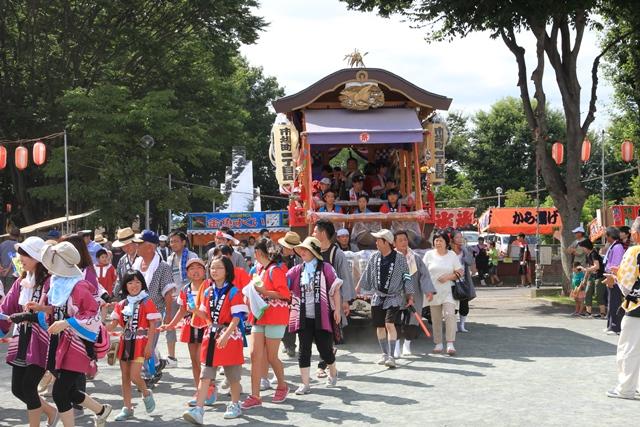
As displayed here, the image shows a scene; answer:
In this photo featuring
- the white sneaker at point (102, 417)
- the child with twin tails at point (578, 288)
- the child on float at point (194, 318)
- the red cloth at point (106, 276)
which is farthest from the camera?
the child with twin tails at point (578, 288)

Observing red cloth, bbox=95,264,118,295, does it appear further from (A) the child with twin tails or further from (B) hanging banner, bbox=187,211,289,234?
(B) hanging banner, bbox=187,211,289,234

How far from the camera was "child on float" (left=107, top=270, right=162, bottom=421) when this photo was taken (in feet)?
27.4

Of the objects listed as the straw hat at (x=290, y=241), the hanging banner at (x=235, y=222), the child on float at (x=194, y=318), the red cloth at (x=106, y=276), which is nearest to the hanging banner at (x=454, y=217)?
the hanging banner at (x=235, y=222)

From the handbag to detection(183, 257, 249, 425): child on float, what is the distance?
16.2 feet

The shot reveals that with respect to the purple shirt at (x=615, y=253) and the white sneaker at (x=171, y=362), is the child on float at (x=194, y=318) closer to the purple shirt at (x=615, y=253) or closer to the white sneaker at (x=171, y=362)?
the white sneaker at (x=171, y=362)

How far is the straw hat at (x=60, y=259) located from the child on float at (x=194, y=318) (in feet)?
5.35

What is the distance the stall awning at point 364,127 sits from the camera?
14453 mm

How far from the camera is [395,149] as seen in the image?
17.2 m

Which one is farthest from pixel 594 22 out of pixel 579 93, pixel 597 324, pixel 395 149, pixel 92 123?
pixel 92 123

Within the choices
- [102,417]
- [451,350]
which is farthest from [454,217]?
[102,417]

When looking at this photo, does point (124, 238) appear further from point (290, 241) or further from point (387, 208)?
point (387, 208)

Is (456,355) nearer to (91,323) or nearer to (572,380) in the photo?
(572,380)

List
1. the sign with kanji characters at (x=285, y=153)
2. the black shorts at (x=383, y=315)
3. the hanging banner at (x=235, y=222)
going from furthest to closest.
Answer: the hanging banner at (x=235, y=222) < the sign with kanji characters at (x=285, y=153) < the black shorts at (x=383, y=315)

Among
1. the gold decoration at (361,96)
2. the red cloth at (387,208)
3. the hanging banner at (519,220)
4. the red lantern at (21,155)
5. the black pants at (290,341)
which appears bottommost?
the black pants at (290,341)
